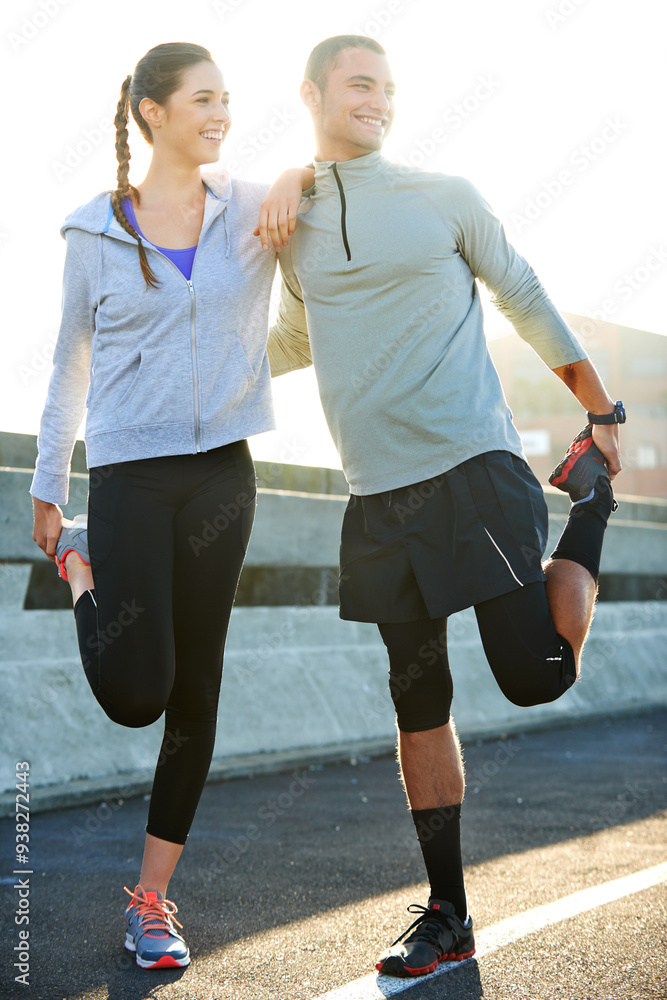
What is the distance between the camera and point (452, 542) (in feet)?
10.3

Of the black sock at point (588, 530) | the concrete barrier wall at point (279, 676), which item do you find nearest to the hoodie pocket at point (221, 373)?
the black sock at point (588, 530)

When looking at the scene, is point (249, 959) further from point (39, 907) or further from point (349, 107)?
point (349, 107)

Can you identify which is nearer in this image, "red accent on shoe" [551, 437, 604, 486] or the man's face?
the man's face

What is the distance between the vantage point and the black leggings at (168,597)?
9.93 ft

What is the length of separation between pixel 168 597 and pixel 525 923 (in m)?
1.62

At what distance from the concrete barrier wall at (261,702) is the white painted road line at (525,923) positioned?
8.49 ft

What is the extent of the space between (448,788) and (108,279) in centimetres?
188

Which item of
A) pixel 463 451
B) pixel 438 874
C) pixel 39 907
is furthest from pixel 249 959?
pixel 463 451

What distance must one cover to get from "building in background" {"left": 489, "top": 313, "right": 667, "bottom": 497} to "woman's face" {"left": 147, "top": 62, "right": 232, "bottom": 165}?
2160 inches

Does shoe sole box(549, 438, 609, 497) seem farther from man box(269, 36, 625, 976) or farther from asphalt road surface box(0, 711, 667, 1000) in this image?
asphalt road surface box(0, 711, 667, 1000)

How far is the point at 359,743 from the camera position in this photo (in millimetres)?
6863

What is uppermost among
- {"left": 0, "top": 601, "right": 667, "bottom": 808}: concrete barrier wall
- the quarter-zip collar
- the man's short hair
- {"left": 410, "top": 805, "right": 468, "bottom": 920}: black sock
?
the man's short hair

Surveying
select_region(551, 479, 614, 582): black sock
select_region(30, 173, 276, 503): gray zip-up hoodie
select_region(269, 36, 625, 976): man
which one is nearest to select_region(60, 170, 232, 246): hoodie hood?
select_region(30, 173, 276, 503): gray zip-up hoodie

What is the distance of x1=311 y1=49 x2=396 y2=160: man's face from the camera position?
323cm
